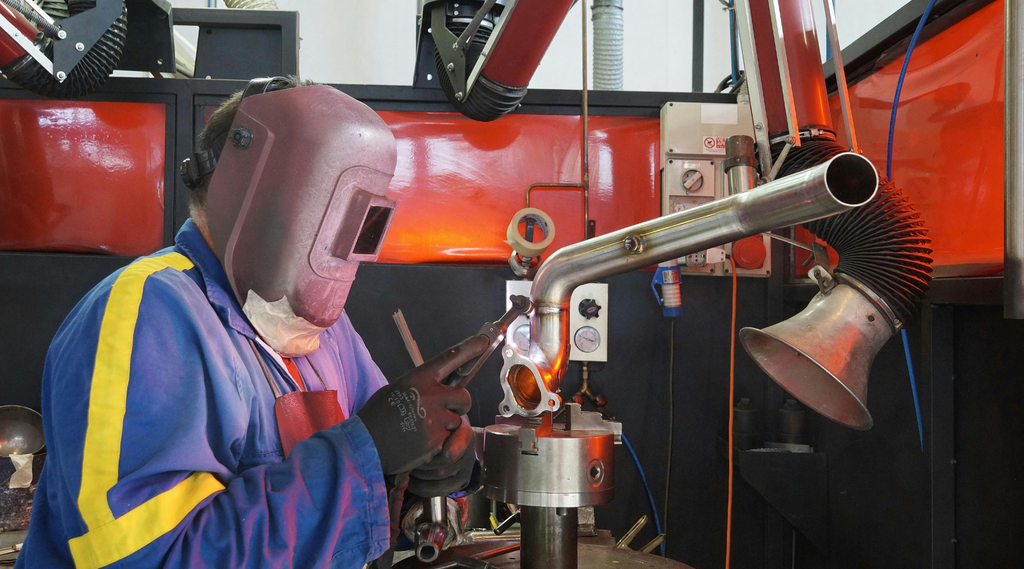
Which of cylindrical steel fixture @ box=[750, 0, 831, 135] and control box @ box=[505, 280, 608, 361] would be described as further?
control box @ box=[505, 280, 608, 361]

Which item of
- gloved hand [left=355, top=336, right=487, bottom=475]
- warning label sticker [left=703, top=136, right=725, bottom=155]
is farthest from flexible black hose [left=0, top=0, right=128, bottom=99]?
warning label sticker [left=703, top=136, right=725, bottom=155]

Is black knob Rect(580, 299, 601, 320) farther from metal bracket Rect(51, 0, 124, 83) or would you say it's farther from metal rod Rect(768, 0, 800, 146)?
metal bracket Rect(51, 0, 124, 83)

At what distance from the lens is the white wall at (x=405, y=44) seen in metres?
3.67

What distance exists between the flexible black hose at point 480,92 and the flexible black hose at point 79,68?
33.0 inches

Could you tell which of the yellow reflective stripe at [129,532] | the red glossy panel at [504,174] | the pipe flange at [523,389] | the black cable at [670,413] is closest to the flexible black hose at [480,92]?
the red glossy panel at [504,174]

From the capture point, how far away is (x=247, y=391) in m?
0.91

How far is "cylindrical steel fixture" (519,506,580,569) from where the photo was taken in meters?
1.02

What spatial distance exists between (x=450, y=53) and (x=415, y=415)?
1.24 meters

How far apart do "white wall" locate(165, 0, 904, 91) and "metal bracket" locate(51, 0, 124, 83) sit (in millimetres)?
1966

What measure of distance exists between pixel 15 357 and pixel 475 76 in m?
1.52

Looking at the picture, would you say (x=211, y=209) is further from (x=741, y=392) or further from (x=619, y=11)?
(x=619, y=11)

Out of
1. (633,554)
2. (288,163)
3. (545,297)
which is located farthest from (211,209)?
(633,554)

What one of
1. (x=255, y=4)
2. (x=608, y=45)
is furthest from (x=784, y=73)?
(x=255, y=4)

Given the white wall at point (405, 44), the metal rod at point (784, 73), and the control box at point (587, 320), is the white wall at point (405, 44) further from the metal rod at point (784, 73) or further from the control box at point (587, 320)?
the metal rod at point (784, 73)
